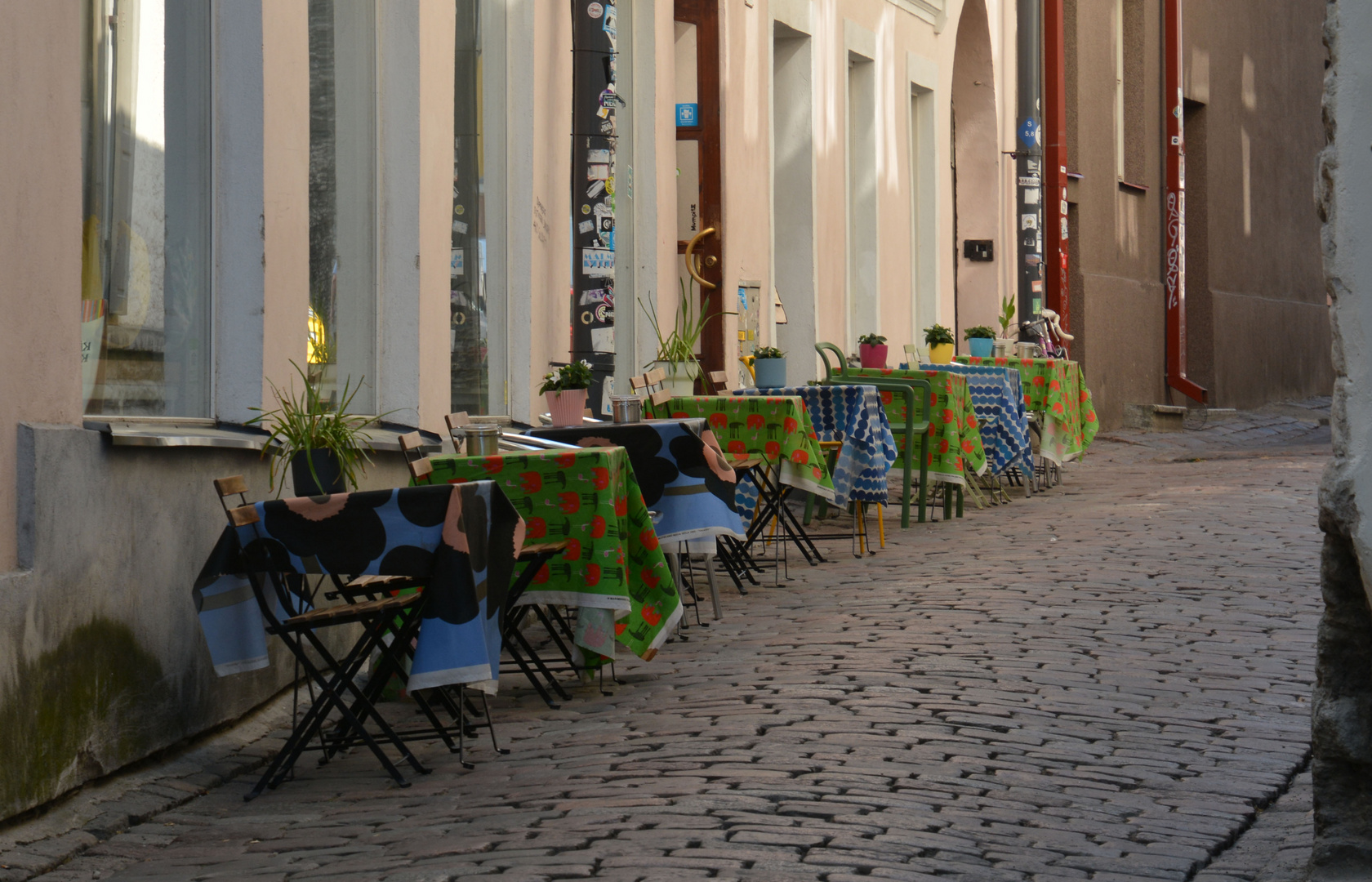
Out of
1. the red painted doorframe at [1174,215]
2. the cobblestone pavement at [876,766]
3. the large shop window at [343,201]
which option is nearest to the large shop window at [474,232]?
the large shop window at [343,201]

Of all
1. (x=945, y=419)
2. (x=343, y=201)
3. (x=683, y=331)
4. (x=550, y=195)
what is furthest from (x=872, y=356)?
(x=343, y=201)

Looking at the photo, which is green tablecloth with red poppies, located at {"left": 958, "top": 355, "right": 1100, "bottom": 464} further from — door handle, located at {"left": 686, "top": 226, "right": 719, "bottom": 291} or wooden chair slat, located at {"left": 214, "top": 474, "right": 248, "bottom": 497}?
wooden chair slat, located at {"left": 214, "top": 474, "right": 248, "bottom": 497}

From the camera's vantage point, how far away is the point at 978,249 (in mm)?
19781

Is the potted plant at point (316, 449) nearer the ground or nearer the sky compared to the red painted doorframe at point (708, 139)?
nearer the ground

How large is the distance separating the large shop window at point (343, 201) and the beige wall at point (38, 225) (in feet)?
7.56

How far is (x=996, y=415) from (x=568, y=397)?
5.95m

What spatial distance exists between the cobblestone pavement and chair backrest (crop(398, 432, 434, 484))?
93cm

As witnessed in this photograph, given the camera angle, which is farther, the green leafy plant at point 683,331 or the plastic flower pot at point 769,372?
the plastic flower pot at point 769,372

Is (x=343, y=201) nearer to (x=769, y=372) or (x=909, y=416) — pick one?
(x=769, y=372)

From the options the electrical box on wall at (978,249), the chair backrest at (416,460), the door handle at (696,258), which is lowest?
the chair backrest at (416,460)

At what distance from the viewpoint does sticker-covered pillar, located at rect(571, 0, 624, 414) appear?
9523mm

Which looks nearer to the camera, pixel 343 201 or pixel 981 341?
pixel 343 201

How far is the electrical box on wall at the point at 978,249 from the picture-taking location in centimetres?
1973

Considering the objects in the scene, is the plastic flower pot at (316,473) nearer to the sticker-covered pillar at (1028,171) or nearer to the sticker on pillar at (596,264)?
the sticker on pillar at (596,264)
